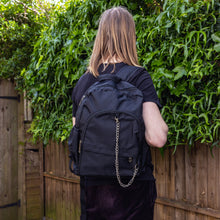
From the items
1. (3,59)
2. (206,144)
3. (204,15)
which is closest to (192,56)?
(204,15)

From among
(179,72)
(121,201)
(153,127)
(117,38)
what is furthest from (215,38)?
(121,201)

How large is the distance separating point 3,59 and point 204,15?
11.0 feet

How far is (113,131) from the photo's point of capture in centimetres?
151

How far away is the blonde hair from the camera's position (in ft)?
5.60

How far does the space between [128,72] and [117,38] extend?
0.72 feet

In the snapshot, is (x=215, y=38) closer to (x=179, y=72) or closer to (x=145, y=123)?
(x=179, y=72)

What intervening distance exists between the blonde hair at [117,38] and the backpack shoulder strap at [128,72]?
7 cm

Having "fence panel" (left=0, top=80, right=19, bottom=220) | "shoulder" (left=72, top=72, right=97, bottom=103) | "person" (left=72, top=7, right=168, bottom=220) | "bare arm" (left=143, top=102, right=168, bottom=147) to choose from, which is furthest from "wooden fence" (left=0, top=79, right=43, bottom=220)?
"bare arm" (left=143, top=102, right=168, bottom=147)

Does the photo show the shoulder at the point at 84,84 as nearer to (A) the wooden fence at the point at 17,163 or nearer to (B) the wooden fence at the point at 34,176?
(B) the wooden fence at the point at 34,176

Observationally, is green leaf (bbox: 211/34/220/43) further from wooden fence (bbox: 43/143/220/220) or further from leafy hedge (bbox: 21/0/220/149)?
wooden fence (bbox: 43/143/220/220)

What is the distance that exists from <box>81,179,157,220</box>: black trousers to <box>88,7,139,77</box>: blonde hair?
2.08ft

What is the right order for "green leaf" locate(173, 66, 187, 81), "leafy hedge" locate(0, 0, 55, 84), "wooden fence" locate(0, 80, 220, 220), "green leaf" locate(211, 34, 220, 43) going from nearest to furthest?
1. "green leaf" locate(211, 34, 220, 43)
2. "green leaf" locate(173, 66, 187, 81)
3. "wooden fence" locate(0, 80, 220, 220)
4. "leafy hedge" locate(0, 0, 55, 84)

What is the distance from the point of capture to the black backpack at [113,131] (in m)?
1.51

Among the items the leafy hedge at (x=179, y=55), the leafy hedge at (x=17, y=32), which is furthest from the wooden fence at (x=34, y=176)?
the leafy hedge at (x=179, y=55)
